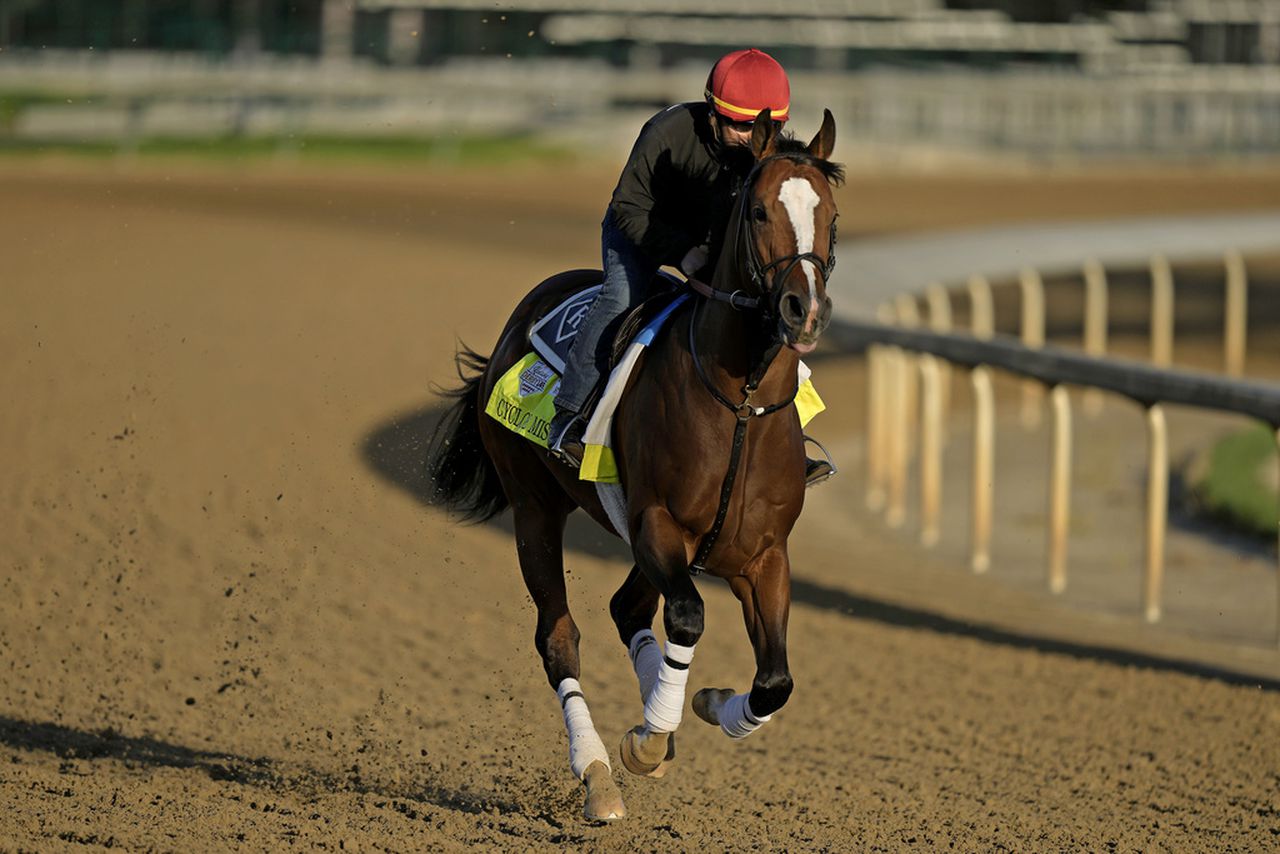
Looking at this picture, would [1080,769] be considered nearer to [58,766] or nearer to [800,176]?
[800,176]

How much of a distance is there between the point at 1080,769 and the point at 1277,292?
15.9 meters

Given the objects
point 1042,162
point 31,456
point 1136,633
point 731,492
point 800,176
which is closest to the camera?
point 800,176

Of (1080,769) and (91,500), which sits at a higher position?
(1080,769)

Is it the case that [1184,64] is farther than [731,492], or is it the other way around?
[1184,64]

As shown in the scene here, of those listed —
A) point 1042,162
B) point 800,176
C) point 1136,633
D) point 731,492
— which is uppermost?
point 800,176

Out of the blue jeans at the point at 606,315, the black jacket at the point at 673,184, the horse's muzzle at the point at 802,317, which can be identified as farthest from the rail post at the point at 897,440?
the horse's muzzle at the point at 802,317

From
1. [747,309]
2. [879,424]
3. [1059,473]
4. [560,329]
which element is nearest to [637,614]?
[560,329]

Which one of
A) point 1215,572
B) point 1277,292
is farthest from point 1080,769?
point 1277,292

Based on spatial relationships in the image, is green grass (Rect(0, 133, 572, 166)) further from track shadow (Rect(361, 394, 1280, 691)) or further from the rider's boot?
the rider's boot

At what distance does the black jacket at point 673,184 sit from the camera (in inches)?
194

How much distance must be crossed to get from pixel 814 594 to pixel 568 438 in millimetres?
3655

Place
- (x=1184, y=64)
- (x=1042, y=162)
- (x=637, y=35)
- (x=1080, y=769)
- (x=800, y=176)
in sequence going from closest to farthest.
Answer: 1. (x=800, y=176)
2. (x=1080, y=769)
3. (x=1042, y=162)
4. (x=637, y=35)
5. (x=1184, y=64)

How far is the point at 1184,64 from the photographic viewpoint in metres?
45.7

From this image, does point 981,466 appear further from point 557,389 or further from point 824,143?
point 824,143
